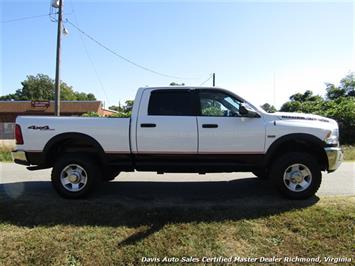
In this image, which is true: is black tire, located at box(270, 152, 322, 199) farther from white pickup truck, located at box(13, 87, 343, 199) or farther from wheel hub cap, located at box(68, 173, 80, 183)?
wheel hub cap, located at box(68, 173, 80, 183)

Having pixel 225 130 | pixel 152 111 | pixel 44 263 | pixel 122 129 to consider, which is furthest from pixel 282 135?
pixel 44 263

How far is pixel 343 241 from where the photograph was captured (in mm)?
4707

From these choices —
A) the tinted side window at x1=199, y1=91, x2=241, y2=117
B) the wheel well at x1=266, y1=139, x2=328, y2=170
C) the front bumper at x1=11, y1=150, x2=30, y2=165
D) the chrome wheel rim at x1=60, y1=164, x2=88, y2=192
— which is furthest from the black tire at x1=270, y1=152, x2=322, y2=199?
the front bumper at x1=11, y1=150, x2=30, y2=165

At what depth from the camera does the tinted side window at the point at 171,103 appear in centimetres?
638

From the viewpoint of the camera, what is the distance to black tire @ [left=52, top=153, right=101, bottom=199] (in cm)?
636

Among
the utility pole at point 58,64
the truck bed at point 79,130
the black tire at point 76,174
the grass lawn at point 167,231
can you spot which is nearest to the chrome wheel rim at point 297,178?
the grass lawn at point 167,231

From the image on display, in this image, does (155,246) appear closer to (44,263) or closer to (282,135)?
(44,263)

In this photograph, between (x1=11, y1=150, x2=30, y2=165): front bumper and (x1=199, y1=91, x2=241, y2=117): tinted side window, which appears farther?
(x1=11, y1=150, x2=30, y2=165): front bumper

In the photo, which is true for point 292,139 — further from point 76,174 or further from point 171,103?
point 76,174

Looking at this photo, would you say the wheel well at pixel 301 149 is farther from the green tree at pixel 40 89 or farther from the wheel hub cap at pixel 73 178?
the green tree at pixel 40 89

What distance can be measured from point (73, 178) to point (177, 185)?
233 cm

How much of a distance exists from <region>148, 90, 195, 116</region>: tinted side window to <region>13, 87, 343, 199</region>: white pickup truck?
17 mm

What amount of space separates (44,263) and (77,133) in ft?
8.42

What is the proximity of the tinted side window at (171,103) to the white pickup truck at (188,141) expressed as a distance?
0.06 feet
